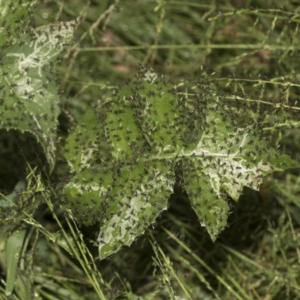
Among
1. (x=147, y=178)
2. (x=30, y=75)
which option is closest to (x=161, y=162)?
(x=147, y=178)

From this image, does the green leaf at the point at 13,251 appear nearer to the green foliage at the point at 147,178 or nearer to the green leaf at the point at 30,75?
the green foliage at the point at 147,178

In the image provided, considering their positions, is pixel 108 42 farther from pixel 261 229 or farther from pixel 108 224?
pixel 108 224

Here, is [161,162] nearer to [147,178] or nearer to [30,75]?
[147,178]

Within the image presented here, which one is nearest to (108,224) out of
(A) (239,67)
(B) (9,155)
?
(B) (9,155)

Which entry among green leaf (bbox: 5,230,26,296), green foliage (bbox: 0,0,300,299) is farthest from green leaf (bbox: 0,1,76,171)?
green leaf (bbox: 5,230,26,296)

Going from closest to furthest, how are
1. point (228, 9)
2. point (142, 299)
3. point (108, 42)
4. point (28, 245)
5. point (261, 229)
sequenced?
point (142, 299) → point (28, 245) → point (261, 229) → point (228, 9) → point (108, 42)

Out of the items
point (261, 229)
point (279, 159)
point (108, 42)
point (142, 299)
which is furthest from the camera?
point (108, 42)

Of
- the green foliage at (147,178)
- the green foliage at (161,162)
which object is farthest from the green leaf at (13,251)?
the green foliage at (161,162)

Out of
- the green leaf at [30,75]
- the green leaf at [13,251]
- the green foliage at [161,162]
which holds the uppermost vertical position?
the green leaf at [30,75]
